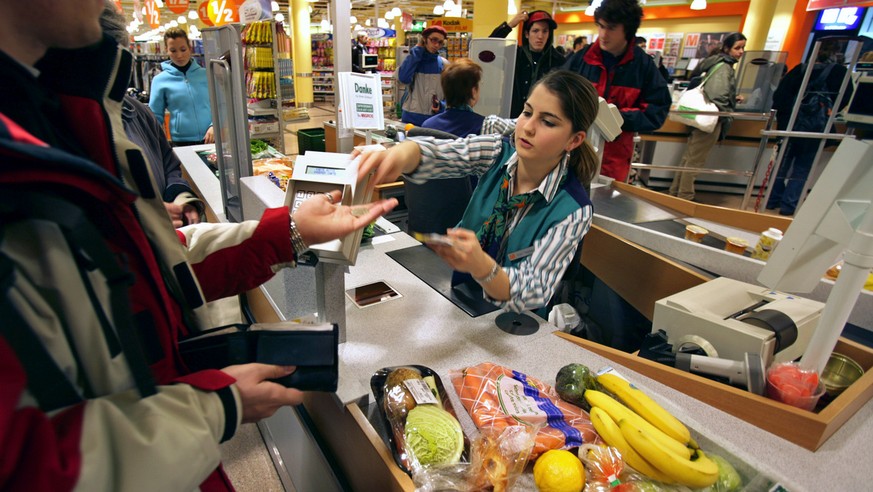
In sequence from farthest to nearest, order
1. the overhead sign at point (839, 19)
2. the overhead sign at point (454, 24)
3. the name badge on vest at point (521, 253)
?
the overhead sign at point (454, 24) < the overhead sign at point (839, 19) < the name badge on vest at point (521, 253)

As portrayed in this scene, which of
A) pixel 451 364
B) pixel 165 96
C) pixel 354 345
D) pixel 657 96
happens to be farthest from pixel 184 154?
pixel 657 96

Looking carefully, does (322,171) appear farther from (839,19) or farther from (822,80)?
(839,19)

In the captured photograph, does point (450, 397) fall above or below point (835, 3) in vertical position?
below

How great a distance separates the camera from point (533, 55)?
4664 millimetres

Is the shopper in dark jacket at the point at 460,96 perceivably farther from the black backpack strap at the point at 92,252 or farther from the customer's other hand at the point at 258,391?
the black backpack strap at the point at 92,252

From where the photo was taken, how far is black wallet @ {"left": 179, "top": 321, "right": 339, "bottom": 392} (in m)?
0.87

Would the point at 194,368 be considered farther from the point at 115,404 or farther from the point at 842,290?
the point at 842,290

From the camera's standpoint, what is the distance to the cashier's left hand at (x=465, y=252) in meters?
1.22

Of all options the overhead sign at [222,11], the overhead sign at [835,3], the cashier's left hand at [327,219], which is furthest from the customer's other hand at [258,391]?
the overhead sign at [835,3]

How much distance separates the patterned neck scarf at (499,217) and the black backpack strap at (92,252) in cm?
127

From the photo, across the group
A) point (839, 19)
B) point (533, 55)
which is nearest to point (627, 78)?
point (533, 55)

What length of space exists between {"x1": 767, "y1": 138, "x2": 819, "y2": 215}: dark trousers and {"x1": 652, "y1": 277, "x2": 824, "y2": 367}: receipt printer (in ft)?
17.3

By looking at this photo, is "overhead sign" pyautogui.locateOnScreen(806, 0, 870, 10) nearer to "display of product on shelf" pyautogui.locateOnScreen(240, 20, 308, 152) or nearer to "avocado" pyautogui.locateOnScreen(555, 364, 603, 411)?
"avocado" pyautogui.locateOnScreen(555, 364, 603, 411)

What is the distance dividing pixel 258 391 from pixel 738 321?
1387 millimetres
